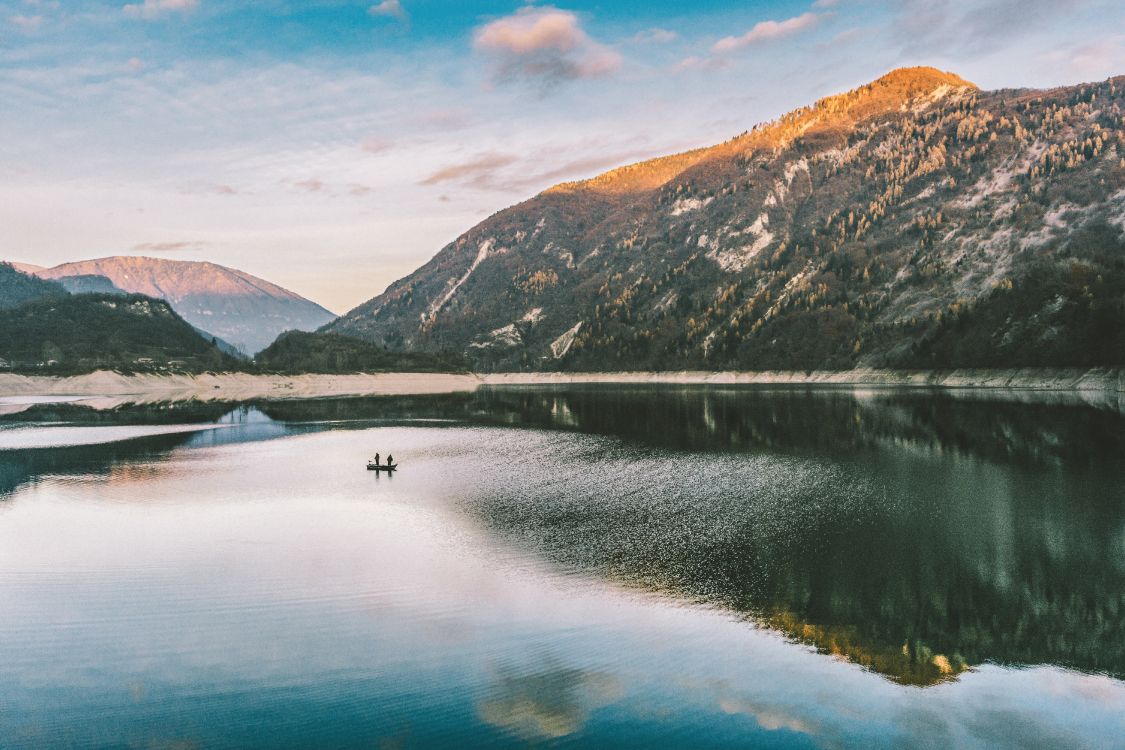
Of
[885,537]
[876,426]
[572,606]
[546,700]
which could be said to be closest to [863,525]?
[885,537]

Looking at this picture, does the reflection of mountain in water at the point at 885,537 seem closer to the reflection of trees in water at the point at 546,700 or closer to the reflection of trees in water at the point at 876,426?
the reflection of trees in water at the point at 876,426

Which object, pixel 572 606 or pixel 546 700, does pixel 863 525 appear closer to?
pixel 572 606

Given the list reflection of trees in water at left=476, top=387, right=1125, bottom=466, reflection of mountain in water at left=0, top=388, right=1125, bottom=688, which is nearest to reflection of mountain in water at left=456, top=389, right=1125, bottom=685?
reflection of mountain in water at left=0, top=388, right=1125, bottom=688

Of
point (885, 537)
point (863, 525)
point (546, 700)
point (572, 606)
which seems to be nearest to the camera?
point (546, 700)

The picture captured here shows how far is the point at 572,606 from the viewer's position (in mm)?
20797

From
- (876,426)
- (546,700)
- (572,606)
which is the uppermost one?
(546,700)

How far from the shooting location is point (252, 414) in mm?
109625

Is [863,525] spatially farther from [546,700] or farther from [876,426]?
[876,426]

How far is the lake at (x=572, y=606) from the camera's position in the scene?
14.1 metres

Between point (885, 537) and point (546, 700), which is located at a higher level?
point (546, 700)

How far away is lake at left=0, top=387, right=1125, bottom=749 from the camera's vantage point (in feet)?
46.3

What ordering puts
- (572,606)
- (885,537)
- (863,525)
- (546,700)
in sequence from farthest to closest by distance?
1. (863,525)
2. (885,537)
3. (572,606)
4. (546,700)

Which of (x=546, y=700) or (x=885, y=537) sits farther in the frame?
(x=885, y=537)

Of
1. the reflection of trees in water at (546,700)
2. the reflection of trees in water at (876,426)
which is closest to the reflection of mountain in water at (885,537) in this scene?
the reflection of trees in water at (876,426)
